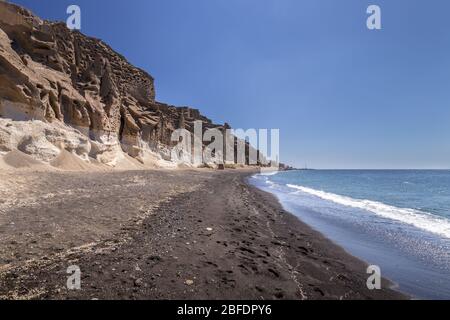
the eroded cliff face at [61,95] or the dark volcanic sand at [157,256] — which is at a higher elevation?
the eroded cliff face at [61,95]

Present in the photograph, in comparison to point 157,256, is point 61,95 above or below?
above

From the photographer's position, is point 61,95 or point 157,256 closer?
point 157,256

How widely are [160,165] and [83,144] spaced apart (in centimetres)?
1952

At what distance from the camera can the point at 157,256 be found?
17.8 feet

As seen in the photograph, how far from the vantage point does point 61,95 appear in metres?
26.0

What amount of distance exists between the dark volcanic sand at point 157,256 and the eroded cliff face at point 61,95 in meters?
13.5

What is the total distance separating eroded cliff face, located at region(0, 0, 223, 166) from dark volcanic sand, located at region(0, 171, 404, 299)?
13.5 metres

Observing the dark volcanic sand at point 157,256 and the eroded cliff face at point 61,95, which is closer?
the dark volcanic sand at point 157,256

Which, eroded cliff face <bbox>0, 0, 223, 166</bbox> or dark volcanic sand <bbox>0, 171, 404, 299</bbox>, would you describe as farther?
eroded cliff face <bbox>0, 0, 223, 166</bbox>

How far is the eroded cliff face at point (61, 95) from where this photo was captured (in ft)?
64.4

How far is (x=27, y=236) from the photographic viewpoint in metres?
5.84

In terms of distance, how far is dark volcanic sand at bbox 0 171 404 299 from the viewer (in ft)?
13.7

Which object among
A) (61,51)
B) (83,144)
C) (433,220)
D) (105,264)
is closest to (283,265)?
(105,264)

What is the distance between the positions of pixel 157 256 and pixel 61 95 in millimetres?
27311
